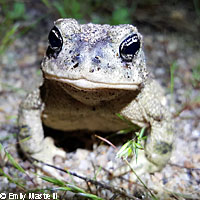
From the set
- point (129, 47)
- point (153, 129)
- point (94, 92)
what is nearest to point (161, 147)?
point (153, 129)

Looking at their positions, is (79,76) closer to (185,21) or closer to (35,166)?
(35,166)

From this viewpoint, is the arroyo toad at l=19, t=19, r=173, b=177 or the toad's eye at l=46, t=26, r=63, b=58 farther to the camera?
the toad's eye at l=46, t=26, r=63, b=58

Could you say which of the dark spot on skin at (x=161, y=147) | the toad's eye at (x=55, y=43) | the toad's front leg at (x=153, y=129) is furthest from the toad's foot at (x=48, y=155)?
the toad's eye at (x=55, y=43)

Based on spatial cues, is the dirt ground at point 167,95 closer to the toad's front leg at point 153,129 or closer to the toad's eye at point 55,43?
the toad's front leg at point 153,129

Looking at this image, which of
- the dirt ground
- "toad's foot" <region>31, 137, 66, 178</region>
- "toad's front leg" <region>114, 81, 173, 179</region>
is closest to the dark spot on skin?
"toad's front leg" <region>114, 81, 173, 179</region>

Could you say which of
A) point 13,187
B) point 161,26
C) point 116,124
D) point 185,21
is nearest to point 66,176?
point 13,187

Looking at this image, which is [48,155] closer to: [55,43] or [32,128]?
[32,128]

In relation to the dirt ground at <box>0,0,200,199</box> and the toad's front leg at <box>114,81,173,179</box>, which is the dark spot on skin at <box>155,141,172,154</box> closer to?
the toad's front leg at <box>114,81,173,179</box>
